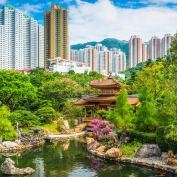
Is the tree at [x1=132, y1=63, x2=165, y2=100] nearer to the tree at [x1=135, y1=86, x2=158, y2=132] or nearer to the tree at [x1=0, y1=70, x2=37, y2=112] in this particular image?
the tree at [x1=135, y1=86, x2=158, y2=132]

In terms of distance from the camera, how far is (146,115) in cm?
1561

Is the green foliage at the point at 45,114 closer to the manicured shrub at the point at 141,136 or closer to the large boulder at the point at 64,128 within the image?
the large boulder at the point at 64,128

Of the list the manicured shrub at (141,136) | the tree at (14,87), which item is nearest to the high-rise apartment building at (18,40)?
the tree at (14,87)

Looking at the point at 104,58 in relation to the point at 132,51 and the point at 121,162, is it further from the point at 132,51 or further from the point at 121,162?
the point at 121,162

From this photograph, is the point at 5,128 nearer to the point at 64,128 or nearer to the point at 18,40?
the point at 64,128

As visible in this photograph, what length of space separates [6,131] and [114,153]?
6.87m

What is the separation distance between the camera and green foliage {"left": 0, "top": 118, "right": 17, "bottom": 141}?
55.1ft

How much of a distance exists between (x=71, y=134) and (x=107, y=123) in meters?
5.48

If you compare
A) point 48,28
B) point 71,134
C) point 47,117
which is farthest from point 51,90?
point 48,28

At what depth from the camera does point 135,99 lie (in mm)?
23359

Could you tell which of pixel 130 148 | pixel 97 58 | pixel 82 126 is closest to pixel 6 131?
pixel 130 148

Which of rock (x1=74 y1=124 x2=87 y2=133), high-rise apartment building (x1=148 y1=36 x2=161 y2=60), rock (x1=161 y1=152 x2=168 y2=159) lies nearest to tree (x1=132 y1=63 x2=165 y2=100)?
rock (x1=161 y1=152 x2=168 y2=159)

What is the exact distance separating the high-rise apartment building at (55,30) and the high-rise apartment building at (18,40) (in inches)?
236

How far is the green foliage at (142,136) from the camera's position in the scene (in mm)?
14683
